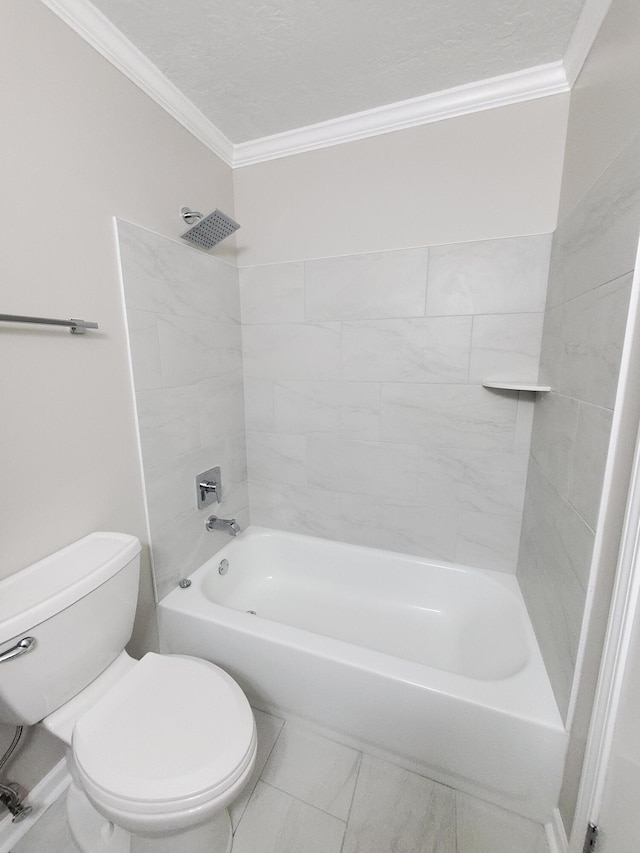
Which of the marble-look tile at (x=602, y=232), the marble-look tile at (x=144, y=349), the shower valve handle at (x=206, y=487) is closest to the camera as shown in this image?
the marble-look tile at (x=602, y=232)

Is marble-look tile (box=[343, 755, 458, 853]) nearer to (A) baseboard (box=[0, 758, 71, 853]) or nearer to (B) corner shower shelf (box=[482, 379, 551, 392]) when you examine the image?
(A) baseboard (box=[0, 758, 71, 853])

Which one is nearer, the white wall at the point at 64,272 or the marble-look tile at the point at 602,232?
the marble-look tile at the point at 602,232

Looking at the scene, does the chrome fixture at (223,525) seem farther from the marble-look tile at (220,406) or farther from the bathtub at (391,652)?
the marble-look tile at (220,406)

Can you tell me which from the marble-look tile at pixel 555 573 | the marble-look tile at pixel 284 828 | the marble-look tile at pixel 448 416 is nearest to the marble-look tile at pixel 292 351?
the marble-look tile at pixel 448 416

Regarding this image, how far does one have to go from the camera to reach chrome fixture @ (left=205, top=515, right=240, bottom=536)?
5.44 ft

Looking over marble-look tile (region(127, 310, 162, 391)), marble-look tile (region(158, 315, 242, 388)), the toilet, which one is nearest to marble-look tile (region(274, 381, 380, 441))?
marble-look tile (region(158, 315, 242, 388))

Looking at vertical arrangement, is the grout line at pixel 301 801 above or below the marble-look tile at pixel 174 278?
below

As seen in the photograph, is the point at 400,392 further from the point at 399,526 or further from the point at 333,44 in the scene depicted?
the point at 333,44

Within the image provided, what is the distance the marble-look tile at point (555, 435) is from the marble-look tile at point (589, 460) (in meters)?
0.05

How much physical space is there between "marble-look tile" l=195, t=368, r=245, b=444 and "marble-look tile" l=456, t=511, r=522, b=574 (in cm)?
122

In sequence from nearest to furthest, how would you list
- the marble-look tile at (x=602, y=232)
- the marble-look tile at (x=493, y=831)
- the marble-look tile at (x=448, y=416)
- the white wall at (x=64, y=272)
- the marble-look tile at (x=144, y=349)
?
the marble-look tile at (x=602, y=232), the white wall at (x=64, y=272), the marble-look tile at (x=493, y=831), the marble-look tile at (x=144, y=349), the marble-look tile at (x=448, y=416)

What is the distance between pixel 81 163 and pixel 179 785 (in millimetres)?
1667

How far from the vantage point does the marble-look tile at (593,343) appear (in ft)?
2.53

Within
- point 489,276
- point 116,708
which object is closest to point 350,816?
point 116,708
